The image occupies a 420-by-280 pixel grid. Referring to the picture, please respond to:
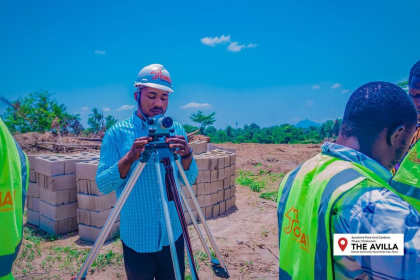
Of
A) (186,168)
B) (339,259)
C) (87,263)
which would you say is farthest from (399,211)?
(87,263)

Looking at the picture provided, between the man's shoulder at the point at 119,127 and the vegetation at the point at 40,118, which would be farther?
the vegetation at the point at 40,118

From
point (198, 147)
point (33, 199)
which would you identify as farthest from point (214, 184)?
point (33, 199)

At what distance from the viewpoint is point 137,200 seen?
6.36 feet

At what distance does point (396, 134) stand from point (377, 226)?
0.43 meters

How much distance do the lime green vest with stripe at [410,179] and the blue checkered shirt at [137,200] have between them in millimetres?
1218

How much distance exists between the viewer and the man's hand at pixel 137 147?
5.39 ft

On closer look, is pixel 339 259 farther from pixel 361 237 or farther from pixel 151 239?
pixel 151 239

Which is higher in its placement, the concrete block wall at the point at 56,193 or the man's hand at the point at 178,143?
the man's hand at the point at 178,143

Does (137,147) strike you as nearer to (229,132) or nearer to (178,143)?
(178,143)

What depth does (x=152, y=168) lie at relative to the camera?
1969mm

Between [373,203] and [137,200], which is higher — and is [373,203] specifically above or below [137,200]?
above

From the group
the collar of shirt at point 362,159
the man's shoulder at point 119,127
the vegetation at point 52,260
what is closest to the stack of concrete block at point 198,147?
the vegetation at point 52,260

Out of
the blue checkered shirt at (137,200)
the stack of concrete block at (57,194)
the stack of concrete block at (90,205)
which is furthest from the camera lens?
the stack of concrete block at (57,194)

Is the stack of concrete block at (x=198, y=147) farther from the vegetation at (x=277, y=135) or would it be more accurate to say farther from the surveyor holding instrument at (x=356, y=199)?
the vegetation at (x=277, y=135)
